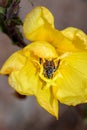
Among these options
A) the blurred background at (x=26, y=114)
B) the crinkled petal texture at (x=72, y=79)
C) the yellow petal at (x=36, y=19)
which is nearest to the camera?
the yellow petal at (x=36, y=19)

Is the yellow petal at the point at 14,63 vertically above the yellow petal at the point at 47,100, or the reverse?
the yellow petal at the point at 14,63

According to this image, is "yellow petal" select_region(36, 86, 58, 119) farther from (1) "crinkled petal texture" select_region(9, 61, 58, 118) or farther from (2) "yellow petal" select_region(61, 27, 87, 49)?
(2) "yellow petal" select_region(61, 27, 87, 49)

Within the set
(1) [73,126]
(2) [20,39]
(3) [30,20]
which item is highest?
(3) [30,20]

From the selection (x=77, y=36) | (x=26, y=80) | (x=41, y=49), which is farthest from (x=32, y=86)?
(x=77, y=36)

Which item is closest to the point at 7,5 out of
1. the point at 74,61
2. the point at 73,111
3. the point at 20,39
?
the point at 20,39

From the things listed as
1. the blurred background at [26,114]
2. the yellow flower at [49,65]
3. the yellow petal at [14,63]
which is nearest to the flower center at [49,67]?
the yellow flower at [49,65]

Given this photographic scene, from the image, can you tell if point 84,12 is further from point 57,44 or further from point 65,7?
point 57,44

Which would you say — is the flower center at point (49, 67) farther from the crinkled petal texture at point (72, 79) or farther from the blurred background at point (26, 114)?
the blurred background at point (26, 114)
